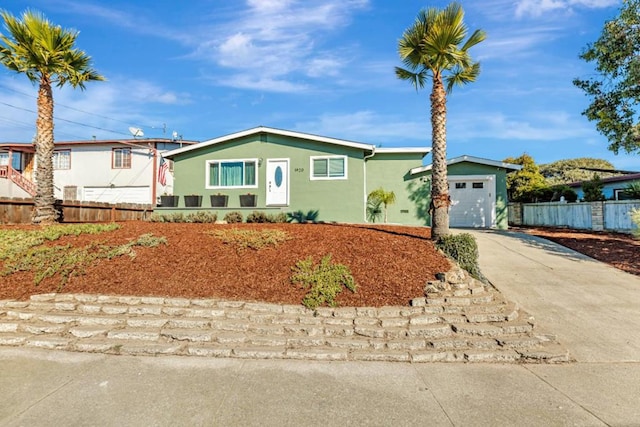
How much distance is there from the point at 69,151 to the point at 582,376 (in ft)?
98.8

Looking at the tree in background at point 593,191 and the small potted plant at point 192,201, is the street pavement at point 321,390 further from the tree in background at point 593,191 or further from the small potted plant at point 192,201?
the tree in background at point 593,191

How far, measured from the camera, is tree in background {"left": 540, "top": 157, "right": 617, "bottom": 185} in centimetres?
3322

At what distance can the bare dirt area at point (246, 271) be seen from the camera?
5945mm

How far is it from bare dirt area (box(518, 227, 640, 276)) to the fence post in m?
1.50

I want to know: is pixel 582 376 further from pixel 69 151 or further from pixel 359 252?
pixel 69 151

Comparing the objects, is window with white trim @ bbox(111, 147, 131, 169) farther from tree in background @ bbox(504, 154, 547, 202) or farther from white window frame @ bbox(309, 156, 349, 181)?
tree in background @ bbox(504, 154, 547, 202)

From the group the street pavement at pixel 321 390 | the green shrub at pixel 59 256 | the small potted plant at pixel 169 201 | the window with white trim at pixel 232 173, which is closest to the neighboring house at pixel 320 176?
the window with white trim at pixel 232 173

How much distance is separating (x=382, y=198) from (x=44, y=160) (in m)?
11.8

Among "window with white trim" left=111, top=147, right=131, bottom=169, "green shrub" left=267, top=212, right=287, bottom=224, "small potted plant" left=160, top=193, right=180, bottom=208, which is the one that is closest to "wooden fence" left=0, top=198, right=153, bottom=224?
"small potted plant" left=160, top=193, right=180, bottom=208

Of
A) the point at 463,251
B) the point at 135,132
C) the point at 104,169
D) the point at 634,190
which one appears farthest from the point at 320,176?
the point at 104,169

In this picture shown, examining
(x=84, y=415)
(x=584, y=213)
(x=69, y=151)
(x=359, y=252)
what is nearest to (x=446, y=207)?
(x=359, y=252)

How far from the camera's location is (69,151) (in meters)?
24.9

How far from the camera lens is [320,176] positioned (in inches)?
578

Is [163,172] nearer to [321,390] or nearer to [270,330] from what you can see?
[270,330]
